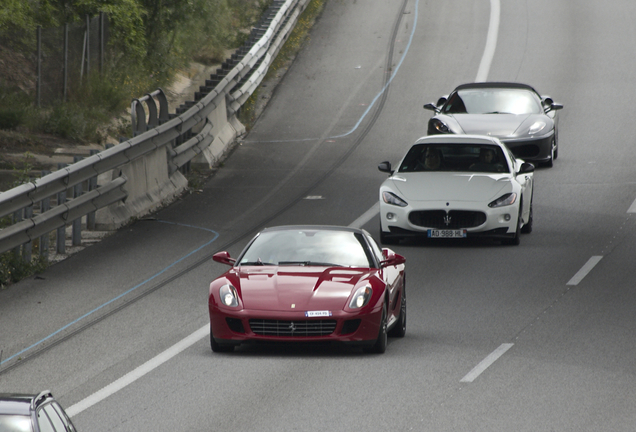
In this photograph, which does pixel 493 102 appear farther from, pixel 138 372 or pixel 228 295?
pixel 138 372

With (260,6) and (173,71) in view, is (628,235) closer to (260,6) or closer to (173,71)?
(173,71)

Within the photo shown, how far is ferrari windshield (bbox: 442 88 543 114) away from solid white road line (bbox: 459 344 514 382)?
12.8 meters

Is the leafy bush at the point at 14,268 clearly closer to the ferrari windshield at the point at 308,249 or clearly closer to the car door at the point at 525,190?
the ferrari windshield at the point at 308,249

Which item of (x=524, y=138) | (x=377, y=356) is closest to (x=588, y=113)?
(x=524, y=138)

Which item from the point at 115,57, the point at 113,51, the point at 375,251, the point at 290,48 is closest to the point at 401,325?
the point at 375,251

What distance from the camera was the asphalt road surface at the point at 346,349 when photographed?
27.2 ft

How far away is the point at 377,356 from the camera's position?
33.2ft

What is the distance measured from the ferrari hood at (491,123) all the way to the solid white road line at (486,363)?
11.2 meters

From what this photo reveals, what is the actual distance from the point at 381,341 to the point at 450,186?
6475mm

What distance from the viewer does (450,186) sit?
1628cm

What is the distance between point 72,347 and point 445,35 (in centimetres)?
2694

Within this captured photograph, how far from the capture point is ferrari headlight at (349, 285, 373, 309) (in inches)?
391

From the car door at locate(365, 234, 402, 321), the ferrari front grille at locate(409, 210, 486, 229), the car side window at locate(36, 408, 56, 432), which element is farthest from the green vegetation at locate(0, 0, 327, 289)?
the car side window at locate(36, 408, 56, 432)

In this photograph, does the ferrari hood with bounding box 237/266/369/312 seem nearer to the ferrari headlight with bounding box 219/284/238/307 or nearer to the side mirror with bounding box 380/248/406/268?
Result: the ferrari headlight with bounding box 219/284/238/307
